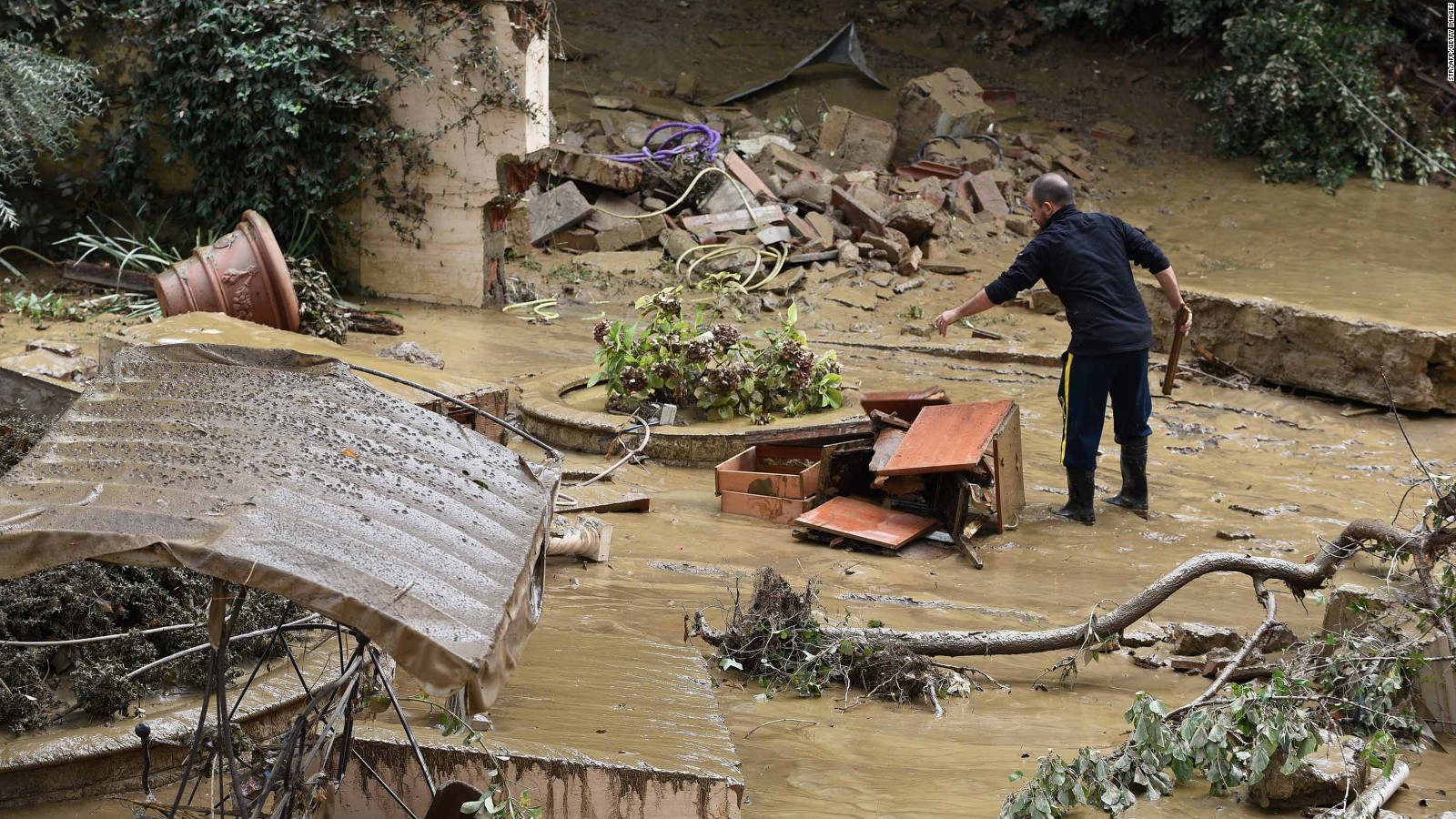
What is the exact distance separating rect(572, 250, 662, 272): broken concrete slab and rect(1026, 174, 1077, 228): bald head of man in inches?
234

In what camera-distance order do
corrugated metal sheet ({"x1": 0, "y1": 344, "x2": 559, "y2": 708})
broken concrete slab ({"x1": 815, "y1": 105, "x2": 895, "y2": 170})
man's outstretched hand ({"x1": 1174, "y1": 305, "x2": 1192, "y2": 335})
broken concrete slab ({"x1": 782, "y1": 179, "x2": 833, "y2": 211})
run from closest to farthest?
corrugated metal sheet ({"x1": 0, "y1": 344, "x2": 559, "y2": 708})
man's outstretched hand ({"x1": 1174, "y1": 305, "x2": 1192, "y2": 335})
broken concrete slab ({"x1": 782, "y1": 179, "x2": 833, "y2": 211})
broken concrete slab ({"x1": 815, "y1": 105, "x2": 895, "y2": 170})

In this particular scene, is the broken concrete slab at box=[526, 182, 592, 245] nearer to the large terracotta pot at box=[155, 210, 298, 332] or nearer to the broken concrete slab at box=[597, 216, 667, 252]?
the broken concrete slab at box=[597, 216, 667, 252]

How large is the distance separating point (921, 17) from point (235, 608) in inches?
756

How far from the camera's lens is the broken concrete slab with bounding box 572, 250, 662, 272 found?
12227 millimetres

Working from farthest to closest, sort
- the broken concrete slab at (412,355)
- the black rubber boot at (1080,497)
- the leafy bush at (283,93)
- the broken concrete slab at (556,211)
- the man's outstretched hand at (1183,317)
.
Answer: the broken concrete slab at (556,211)
the leafy bush at (283,93)
the broken concrete slab at (412,355)
the man's outstretched hand at (1183,317)
the black rubber boot at (1080,497)

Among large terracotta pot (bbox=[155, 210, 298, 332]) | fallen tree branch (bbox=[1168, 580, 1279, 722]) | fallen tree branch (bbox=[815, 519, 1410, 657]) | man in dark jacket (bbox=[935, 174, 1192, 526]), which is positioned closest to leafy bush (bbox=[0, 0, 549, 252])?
large terracotta pot (bbox=[155, 210, 298, 332])

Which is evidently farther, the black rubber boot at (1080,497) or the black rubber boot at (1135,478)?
the black rubber boot at (1135,478)

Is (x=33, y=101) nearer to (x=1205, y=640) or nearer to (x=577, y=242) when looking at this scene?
(x=577, y=242)

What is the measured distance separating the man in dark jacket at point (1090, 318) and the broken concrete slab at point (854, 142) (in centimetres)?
880

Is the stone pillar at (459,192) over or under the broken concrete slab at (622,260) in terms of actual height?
over

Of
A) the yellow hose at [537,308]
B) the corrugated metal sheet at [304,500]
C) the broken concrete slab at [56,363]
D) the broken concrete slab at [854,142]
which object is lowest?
the broken concrete slab at [56,363]

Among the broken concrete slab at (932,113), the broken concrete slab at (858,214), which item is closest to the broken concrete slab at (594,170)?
the broken concrete slab at (858,214)

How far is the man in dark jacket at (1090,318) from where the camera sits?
6.61 metres

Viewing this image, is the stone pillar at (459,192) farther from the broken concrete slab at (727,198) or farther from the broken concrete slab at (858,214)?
the broken concrete slab at (858,214)
